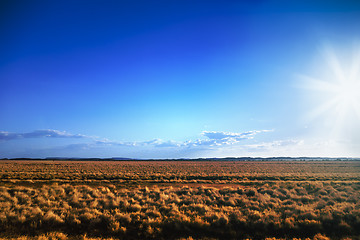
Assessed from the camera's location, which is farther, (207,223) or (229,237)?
(207,223)

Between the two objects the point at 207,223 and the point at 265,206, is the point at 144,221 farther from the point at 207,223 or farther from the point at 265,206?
the point at 265,206

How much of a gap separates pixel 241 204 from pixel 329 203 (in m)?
6.27

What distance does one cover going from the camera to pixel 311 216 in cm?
1053

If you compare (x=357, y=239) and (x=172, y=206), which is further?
(x=172, y=206)

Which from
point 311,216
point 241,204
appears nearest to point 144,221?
point 241,204

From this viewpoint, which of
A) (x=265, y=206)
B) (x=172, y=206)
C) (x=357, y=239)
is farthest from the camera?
(x=265, y=206)

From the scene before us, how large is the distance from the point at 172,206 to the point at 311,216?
24.9ft

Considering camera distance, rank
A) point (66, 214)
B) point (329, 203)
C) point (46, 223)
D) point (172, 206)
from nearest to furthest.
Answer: point (46, 223), point (66, 214), point (172, 206), point (329, 203)

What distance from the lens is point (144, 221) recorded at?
9516 millimetres

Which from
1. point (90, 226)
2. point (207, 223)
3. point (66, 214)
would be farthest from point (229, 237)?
point (66, 214)

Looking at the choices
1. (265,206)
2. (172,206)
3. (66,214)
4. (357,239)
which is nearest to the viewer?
(357,239)

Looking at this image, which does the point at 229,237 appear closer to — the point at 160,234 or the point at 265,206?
the point at 160,234

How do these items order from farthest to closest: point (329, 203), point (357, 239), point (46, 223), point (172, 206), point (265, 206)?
point (329, 203) → point (265, 206) → point (172, 206) → point (46, 223) → point (357, 239)

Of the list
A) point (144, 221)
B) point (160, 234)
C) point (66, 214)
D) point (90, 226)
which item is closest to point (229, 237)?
A: point (160, 234)
